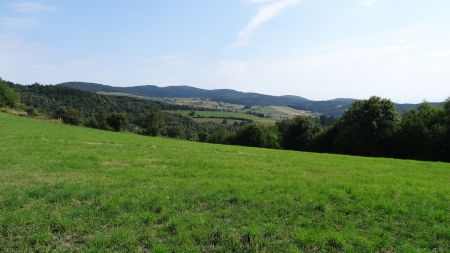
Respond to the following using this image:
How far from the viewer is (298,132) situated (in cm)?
9512

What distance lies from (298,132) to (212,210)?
84.7 metres

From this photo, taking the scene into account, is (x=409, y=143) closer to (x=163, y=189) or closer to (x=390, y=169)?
(x=390, y=169)

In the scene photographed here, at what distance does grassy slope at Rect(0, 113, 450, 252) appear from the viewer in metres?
10.1

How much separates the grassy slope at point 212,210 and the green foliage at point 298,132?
237 feet

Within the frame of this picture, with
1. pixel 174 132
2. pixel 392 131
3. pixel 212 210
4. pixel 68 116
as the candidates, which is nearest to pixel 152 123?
pixel 174 132

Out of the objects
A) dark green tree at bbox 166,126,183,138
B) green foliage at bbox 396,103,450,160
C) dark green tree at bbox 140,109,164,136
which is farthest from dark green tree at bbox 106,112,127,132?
green foliage at bbox 396,103,450,160

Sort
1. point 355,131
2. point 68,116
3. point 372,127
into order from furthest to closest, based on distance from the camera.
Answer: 1. point 68,116
2. point 355,131
3. point 372,127

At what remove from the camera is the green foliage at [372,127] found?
6600 cm

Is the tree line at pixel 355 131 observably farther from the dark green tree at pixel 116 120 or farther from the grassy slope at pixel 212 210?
the grassy slope at pixel 212 210

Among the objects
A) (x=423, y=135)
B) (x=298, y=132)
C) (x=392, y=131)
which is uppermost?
(x=392, y=131)

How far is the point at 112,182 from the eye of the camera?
15.8 metres

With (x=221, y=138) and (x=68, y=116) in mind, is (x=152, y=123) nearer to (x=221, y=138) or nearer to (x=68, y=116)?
(x=221, y=138)

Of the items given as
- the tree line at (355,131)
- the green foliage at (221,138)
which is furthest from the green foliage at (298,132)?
the green foliage at (221,138)

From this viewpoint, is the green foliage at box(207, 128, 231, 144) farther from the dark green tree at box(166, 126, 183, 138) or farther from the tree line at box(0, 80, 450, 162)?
the dark green tree at box(166, 126, 183, 138)
